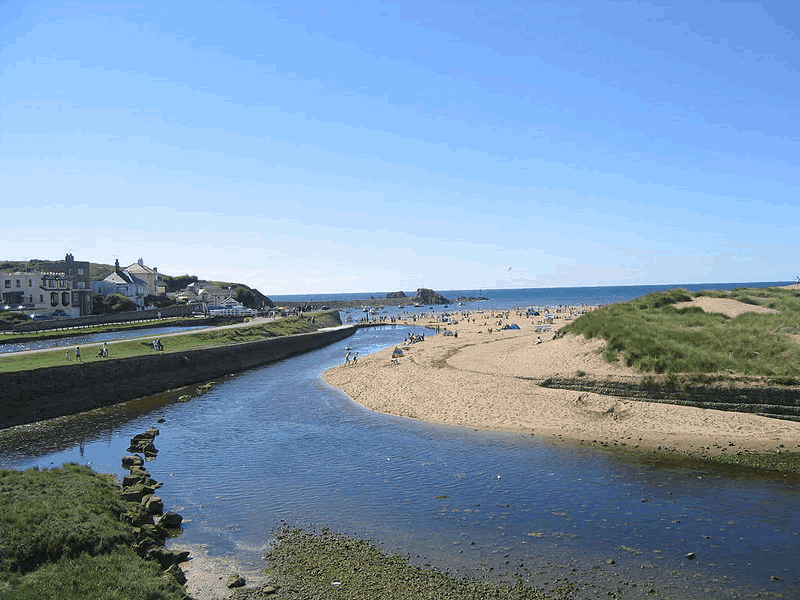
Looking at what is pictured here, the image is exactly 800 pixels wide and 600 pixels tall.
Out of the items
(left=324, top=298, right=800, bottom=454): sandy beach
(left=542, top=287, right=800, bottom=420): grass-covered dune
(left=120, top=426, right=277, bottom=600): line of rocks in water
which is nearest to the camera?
(left=120, top=426, right=277, bottom=600): line of rocks in water

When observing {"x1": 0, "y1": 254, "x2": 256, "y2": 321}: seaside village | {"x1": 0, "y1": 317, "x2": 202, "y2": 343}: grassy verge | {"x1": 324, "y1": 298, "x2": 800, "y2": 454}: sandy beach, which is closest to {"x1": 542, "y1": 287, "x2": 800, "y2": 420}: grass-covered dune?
{"x1": 324, "y1": 298, "x2": 800, "y2": 454}: sandy beach

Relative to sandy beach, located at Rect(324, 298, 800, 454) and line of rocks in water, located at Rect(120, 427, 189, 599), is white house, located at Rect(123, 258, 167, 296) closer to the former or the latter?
sandy beach, located at Rect(324, 298, 800, 454)

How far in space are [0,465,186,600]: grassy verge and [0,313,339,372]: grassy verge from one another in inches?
964

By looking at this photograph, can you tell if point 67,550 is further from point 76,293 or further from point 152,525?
point 76,293

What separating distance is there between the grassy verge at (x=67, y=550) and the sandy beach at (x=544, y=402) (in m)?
20.9

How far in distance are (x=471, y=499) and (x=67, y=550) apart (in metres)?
13.2

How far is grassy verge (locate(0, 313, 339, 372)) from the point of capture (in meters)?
39.5

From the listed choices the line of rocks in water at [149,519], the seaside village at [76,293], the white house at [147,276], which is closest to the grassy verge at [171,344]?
the line of rocks in water at [149,519]

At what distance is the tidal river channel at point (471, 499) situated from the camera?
15242 millimetres

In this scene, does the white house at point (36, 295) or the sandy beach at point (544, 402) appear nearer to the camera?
the sandy beach at point (544, 402)

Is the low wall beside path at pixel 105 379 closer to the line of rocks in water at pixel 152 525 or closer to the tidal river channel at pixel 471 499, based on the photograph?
the tidal river channel at pixel 471 499

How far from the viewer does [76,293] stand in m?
92.6

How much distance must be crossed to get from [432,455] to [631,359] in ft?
64.4

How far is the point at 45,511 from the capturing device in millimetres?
14883
